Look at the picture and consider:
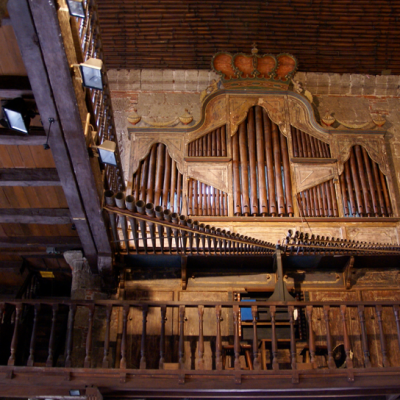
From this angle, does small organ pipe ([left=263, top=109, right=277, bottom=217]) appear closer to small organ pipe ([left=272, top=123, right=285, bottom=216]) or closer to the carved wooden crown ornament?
small organ pipe ([left=272, top=123, right=285, bottom=216])

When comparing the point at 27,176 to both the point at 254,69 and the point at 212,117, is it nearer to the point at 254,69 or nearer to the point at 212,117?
the point at 212,117

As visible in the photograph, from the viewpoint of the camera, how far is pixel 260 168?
9.55 metres

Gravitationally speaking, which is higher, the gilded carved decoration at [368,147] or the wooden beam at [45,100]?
the gilded carved decoration at [368,147]

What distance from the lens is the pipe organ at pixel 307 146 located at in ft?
32.1

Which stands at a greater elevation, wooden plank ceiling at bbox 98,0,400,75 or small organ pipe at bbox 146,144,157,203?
wooden plank ceiling at bbox 98,0,400,75

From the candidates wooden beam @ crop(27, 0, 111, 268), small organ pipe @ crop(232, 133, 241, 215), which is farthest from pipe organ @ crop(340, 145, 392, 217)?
wooden beam @ crop(27, 0, 111, 268)

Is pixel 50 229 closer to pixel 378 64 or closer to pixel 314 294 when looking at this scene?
pixel 314 294

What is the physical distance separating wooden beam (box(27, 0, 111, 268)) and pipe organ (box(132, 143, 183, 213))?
75.9 inches

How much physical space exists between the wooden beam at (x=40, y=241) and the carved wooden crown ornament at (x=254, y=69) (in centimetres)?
443

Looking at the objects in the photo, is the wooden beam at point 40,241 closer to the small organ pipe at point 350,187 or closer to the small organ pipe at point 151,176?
the small organ pipe at point 151,176

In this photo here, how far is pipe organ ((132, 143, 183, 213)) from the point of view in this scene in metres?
9.12

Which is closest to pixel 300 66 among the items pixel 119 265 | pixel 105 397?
pixel 119 265

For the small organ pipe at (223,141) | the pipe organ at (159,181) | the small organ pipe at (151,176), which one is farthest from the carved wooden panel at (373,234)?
the small organ pipe at (151,176)

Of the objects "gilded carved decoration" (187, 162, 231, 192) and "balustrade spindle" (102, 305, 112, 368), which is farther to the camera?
"gilded carved decoration" (187, 162, 231, 192)
